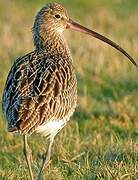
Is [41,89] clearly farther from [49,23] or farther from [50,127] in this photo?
[49,23]

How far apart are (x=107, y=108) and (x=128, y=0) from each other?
1104 centimetres

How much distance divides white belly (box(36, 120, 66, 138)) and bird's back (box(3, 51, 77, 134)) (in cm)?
2

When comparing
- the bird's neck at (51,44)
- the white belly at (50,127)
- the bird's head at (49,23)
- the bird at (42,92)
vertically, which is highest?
the bird's head at (49,23)

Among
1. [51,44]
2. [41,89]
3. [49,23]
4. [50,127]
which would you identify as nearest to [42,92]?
[41,89]

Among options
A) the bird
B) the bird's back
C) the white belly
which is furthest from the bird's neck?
the white belly

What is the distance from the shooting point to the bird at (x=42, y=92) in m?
6.89

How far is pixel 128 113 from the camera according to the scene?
10.1 metres

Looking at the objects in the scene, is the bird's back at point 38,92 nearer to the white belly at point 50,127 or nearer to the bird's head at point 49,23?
the white belly at point 50,127

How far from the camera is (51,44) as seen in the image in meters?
7.93

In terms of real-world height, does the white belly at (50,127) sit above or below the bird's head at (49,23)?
below

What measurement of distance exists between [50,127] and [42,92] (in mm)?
316

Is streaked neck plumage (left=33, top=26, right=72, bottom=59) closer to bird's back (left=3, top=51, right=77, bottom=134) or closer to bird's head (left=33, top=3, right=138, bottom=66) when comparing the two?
bird's head (left=33, top=3, right=138, bottom=66)

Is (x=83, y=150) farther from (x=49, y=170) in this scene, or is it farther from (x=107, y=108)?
(x=107, y=108)

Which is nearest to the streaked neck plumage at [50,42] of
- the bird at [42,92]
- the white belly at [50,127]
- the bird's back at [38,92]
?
the bird at [42,92]
